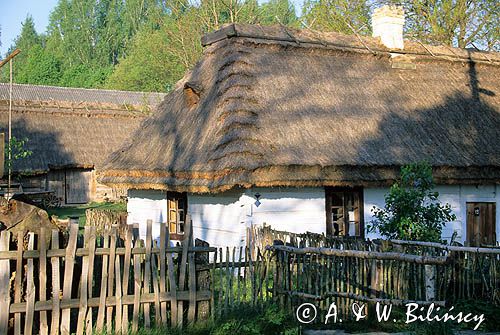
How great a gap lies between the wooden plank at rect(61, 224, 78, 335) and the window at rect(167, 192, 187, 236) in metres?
7.43

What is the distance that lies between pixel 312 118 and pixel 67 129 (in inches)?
766

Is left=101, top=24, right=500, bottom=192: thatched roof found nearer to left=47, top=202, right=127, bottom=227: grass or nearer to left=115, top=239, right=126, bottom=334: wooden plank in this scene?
left=115, top=239, right=126, bottom=334: wooden plank

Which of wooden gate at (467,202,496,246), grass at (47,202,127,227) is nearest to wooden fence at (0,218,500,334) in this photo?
wooden gate at (467,202,496,246)

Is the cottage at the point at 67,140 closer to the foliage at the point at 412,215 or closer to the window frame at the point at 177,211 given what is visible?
the window frame at the point at 177,211

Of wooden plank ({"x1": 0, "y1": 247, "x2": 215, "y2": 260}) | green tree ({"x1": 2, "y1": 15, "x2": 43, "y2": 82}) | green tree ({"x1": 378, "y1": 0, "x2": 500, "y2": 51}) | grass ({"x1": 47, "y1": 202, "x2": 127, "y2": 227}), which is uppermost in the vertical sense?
green tree ({"x1": 2, "y1": 15, "x2": 43, "y2": 82})

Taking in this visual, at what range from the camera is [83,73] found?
218 ft

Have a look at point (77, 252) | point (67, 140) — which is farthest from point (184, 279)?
point (67, 140)

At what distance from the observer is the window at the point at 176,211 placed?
14594 mm

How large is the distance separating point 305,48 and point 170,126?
383cm

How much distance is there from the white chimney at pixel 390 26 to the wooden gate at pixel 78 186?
672 inches

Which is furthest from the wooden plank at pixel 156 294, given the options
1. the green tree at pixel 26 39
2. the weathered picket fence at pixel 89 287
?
the green tree at pixel 26 39

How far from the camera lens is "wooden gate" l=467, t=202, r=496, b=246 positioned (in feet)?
48.6

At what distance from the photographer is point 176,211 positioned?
586 inches

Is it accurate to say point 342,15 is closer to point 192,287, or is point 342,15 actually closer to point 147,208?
point 147,208
